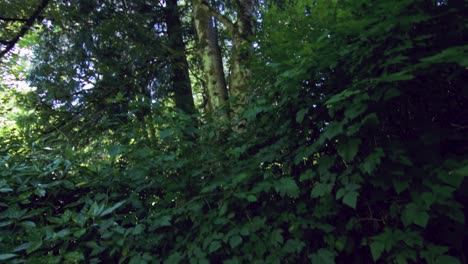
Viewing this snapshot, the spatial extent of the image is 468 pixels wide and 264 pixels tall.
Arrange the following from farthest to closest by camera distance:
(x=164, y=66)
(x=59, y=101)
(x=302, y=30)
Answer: (x=164, y=66)
(x=59, y=101)
(x=302, y=30)

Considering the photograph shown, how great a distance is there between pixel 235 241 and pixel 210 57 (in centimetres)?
332

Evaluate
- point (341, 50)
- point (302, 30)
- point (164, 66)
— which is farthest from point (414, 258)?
point (164, 66)

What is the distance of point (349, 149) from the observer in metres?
1.73

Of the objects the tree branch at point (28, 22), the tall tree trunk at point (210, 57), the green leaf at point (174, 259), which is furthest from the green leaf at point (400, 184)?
the tree branch at point (28, 22)

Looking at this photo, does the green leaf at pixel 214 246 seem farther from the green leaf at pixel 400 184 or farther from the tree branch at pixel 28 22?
the tree branch at pixel 28 22

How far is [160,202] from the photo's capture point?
2650 mm

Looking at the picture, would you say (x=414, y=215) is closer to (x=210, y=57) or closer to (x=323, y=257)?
(x=323, y=257)

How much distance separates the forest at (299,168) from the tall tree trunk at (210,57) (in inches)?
45.6

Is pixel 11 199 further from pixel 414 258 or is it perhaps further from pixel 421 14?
pixel 421 14

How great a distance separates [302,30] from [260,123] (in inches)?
33.8

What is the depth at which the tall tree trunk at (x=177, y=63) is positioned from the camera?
6.72m

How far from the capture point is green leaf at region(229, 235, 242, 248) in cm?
203

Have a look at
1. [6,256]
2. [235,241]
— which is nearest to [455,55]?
[235,241]

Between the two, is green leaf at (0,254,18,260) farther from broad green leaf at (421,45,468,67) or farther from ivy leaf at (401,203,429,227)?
broad green leaf at (421,45,468,67)
